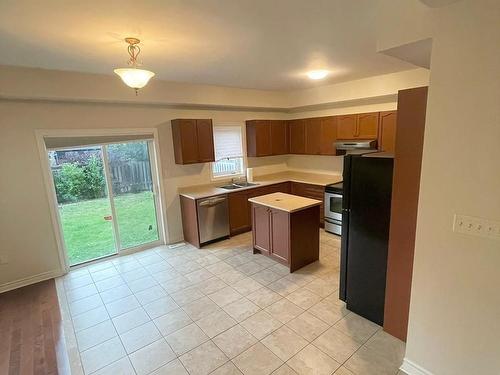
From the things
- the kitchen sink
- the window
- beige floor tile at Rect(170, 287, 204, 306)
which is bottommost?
beige floor tile at Rect(170, 287, 204, 306)

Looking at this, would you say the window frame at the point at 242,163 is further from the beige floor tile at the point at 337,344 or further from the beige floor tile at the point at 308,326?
the beige floor tile at the point at 337,344

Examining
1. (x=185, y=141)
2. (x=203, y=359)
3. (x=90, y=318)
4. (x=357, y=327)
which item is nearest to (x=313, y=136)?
(x=185, y=141)

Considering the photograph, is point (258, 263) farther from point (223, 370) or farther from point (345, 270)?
point (223, 370)

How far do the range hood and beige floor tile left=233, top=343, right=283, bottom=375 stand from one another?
11.9ft

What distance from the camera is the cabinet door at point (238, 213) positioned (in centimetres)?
485

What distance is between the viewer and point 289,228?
11.4 ft

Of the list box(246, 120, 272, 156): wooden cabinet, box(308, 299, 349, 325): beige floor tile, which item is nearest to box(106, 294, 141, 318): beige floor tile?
box(308, 299, 349, 325): beige floor tile

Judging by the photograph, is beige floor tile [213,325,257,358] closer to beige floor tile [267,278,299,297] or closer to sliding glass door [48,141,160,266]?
beige floor tile [267,278,299,297]

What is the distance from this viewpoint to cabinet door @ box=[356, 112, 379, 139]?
451 cm

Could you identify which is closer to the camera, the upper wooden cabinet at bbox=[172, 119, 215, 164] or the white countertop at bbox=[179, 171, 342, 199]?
the upper wooden cabinet at bbox=[172, 119, 215, 164]

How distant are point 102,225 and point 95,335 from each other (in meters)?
2.08

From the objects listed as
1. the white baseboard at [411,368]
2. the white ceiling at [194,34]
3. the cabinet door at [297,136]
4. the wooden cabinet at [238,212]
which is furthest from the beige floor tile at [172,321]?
the cabinet door at [297,136]

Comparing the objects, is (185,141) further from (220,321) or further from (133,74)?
(220,321)

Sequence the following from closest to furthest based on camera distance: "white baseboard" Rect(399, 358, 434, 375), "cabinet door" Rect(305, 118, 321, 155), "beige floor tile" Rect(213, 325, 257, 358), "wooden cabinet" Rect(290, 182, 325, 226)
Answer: "white baseboard" Rect(399, 358, 434, 375) < "beige floor tile" Rect(213, 325, 257, 358) < "wooden cabinet" Rect(290, 182, 325, 226) < "cabinet door" Rect(305, 118, 321, 155)
